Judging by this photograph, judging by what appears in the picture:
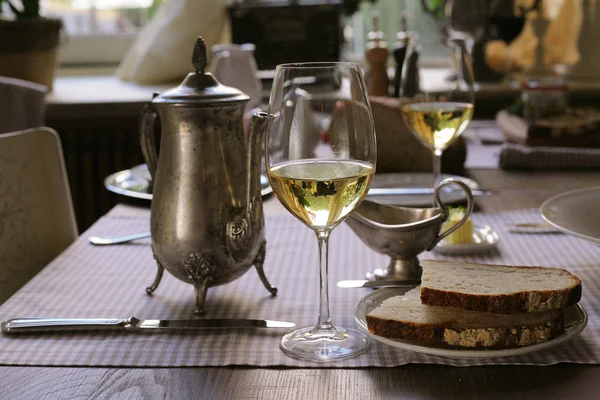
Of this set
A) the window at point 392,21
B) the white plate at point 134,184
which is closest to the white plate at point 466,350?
the white plate at point 134,184

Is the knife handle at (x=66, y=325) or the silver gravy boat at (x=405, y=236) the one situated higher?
the silver gravy boat at (x=405, y=236)

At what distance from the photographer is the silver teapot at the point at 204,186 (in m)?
0.87

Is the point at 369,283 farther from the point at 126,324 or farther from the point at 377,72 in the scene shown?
the point at 377,72

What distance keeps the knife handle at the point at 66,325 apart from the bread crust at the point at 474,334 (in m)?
0.27

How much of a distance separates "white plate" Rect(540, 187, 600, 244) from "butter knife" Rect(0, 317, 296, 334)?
365mm

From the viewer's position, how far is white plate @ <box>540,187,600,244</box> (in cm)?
96

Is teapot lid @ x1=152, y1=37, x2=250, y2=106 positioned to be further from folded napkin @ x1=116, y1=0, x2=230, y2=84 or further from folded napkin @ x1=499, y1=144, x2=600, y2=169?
folded napkin @ x1=116, y1=0, x2=230, y2=84

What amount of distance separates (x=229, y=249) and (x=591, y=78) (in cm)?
244

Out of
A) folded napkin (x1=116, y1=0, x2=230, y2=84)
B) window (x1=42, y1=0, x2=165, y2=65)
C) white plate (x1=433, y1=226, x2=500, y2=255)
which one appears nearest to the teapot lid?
white plate (x1=433, y1=226, x2=500, y2=255)

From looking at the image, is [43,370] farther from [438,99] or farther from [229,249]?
[438,99]

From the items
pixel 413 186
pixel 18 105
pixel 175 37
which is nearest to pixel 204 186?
pixel 413 186

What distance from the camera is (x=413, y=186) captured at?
1.39 metres

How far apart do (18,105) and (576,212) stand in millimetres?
1238

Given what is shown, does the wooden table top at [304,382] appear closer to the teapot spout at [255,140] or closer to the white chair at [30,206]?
the teapot spout at [255,140]
